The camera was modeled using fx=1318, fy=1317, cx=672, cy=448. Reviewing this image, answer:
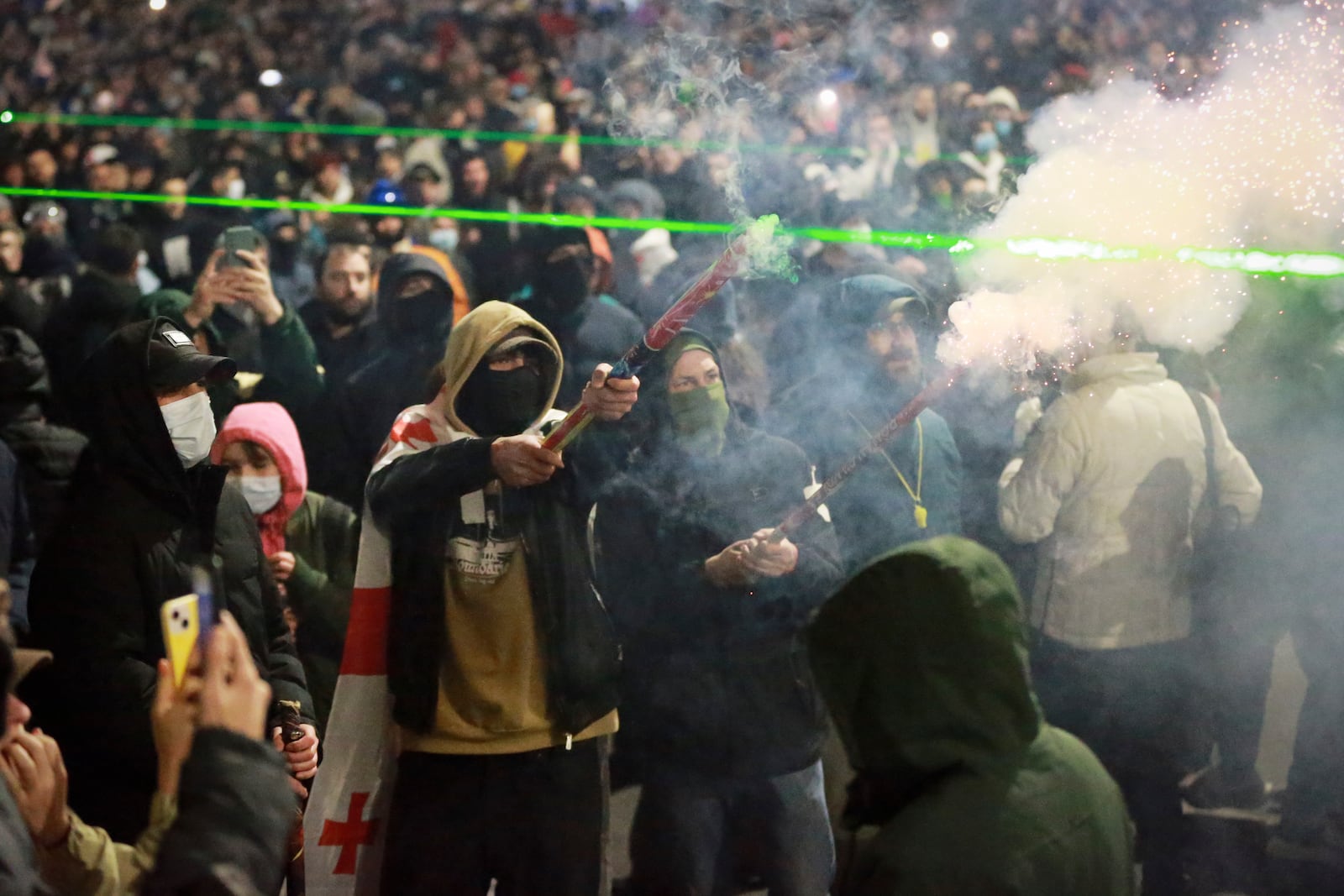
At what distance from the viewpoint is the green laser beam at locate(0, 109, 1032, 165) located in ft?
25.5

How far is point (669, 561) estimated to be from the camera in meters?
3.85

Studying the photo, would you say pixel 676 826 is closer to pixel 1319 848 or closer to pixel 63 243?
pixel 1319 848

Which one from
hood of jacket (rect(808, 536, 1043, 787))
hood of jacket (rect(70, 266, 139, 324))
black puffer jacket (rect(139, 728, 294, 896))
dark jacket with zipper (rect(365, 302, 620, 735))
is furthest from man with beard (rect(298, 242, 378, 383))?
hood of jacket (rect(808, 536, 1043, 787))

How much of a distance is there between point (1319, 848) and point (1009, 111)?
5.98 meters

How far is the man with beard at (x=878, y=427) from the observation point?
4.21 meters

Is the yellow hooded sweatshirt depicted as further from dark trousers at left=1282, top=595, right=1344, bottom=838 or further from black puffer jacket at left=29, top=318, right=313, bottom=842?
dark trousers at left=1282, top=595, right=1344, bottom=838

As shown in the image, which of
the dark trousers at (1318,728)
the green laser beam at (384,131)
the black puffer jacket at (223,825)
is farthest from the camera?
the green laser beam at (384,131)

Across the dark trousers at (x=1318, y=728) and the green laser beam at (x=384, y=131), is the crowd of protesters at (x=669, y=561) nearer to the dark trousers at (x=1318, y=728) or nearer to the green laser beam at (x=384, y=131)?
the dark trousers at (x=1318, y=728)

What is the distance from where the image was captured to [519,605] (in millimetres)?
3459

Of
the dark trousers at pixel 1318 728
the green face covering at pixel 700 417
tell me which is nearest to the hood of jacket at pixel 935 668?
the green face covering at pixel 700 417

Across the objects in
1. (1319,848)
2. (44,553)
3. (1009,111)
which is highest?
(1009,111)

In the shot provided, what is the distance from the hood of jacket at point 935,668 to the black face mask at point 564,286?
13.1 ft

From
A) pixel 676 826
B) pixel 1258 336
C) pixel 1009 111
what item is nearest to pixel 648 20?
pixel 1009 111

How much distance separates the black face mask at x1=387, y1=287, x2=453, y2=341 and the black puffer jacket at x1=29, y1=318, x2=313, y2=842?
2.47 metres
